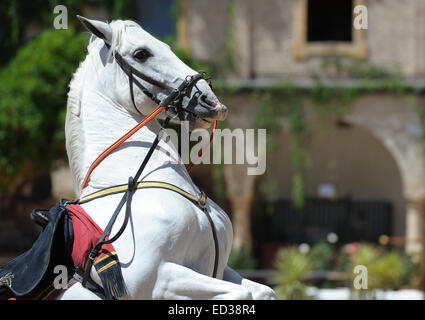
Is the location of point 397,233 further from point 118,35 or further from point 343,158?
point 118,35

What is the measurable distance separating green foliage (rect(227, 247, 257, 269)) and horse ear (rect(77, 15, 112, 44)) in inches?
369

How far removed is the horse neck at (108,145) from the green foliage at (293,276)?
6.92m

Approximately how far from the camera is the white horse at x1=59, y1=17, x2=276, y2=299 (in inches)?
125

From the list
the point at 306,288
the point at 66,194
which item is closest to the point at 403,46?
the point at 306,288

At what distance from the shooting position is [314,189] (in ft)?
51.8

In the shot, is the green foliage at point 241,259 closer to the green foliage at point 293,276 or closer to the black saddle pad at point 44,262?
the green foliage at point 293,276

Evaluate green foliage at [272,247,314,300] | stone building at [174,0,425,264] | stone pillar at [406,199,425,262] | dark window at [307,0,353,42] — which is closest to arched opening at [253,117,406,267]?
stone building at [174,0,425,264]

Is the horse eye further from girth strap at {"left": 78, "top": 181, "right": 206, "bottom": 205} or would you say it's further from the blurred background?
the blurred background

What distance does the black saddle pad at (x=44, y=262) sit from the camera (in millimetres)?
3262

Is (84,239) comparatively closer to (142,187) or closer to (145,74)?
(142,187)

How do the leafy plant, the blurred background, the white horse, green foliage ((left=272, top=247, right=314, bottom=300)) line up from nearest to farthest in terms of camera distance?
1. the white horse
2. green foliage ((left=272, top=247, right=314, bottom=300))
3. the leafy plant
4. the blurred background

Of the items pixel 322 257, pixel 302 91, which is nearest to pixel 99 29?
pixel 322 257

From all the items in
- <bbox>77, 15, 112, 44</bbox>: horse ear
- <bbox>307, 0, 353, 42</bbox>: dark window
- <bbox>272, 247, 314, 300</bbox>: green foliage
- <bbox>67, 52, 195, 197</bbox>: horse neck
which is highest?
<bbox>307, 0, 353, 42</bbox>: dark window

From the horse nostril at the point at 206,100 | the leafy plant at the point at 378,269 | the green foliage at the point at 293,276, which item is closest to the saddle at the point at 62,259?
the horse nostril at the point at 206,100
